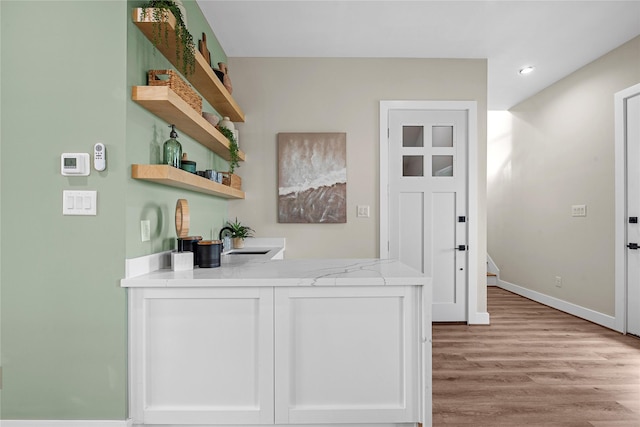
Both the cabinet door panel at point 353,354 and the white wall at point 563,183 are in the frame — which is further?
the white wall at point 563,183

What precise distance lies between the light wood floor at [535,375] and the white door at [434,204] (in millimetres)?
465

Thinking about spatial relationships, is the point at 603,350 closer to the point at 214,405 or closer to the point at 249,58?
the point at 214,405

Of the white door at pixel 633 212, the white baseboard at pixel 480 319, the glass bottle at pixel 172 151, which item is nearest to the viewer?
the glass bottle at pixel 172 151

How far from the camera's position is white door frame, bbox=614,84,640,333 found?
3176 millimetres

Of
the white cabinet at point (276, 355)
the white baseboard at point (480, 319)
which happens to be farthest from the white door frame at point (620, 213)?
the white cabinet at point (276, 355)

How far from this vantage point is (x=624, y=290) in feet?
10.5

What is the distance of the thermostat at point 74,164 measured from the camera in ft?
5.02

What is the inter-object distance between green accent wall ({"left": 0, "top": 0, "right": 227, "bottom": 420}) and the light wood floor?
180cm

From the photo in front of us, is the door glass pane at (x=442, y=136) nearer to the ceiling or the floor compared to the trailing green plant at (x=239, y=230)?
nearer to the ceiling

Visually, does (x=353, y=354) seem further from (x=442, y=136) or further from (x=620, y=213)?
(x=620, y=213)

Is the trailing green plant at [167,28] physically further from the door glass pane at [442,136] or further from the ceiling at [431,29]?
the door glass pane at [442,136]

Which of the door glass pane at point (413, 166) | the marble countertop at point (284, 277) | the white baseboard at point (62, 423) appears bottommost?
the white baseboard at point (62, 423)

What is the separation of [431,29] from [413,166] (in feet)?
4.11

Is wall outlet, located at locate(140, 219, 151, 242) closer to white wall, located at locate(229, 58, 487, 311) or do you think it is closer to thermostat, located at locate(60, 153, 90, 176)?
thermostat, located at locate(60, 153, 90, 176)
